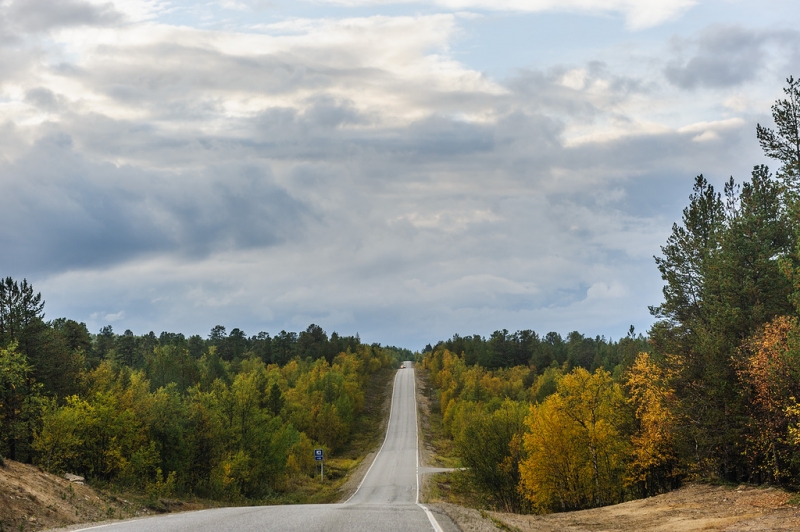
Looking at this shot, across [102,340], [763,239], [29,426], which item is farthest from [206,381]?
[763,239]

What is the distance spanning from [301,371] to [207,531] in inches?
5298

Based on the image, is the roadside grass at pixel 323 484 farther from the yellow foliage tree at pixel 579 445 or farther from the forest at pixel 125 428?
the yellow foliage tree at pixel 579 445

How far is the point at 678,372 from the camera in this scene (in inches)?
1470

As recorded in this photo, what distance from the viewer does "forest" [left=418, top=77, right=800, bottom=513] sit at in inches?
1156

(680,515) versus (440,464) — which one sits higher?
(680,515)

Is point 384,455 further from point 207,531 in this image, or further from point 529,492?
point 207,531

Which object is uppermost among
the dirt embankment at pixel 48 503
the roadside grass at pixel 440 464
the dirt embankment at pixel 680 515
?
the dirt embankment at pixel 48 503

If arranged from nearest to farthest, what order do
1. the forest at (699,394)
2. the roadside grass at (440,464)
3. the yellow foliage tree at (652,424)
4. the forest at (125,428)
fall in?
the forest at (699,394) → the yellow foliage tree at (652,424) → the forest at (125,428) → the roadside grass at (440,464)

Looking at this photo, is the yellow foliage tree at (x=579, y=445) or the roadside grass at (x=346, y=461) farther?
the roadside grass at (x=346, y=461)

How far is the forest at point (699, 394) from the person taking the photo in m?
29.4

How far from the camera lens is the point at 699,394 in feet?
118

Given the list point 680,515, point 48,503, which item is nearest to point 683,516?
point 680,515

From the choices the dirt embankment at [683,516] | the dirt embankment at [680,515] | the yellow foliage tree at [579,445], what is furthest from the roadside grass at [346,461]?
the dirt embankment at [683,516]

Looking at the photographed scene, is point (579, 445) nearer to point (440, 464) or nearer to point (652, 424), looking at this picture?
point (652, 424)
